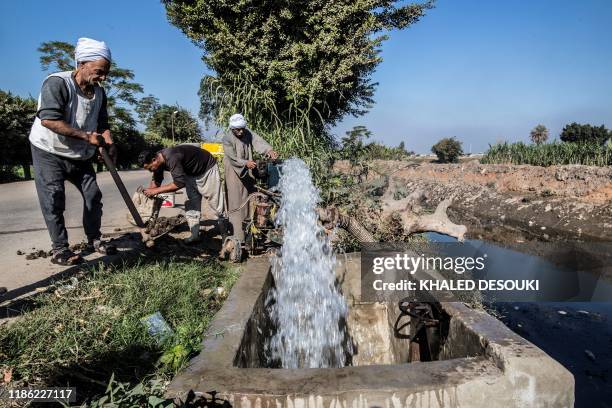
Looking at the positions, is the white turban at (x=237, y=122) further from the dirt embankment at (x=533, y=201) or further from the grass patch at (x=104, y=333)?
the dirt embankment at (x=533, y=201)

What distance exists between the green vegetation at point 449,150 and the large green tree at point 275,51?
1557 inches

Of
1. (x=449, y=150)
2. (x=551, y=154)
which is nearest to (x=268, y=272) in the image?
(x=551, y=154)

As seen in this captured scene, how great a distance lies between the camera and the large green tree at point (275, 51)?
6.79 metres

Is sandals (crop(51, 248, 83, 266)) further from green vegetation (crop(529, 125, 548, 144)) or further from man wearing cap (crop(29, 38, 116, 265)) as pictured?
green vegetation (crop(529, 125, 548, 144))

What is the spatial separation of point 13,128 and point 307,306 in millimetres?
15753

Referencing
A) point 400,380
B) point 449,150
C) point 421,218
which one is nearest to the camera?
point 400,380

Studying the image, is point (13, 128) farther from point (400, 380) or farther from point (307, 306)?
point (400, 380)

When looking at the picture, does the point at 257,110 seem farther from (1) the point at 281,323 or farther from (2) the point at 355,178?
(1) the point at 281,323

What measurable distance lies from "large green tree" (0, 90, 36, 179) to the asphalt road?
6.28m

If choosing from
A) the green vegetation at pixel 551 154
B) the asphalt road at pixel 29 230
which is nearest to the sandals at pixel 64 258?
the asphalt road at pixel 29 230

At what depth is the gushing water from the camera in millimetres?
3504

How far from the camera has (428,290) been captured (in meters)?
2.95

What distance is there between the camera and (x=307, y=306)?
146 inches

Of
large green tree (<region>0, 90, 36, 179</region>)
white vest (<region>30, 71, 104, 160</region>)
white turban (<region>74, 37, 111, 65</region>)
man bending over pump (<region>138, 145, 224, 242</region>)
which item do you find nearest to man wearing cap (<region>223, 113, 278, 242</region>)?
man bending over pump (<region>138, 145, 224, 242</region>)
